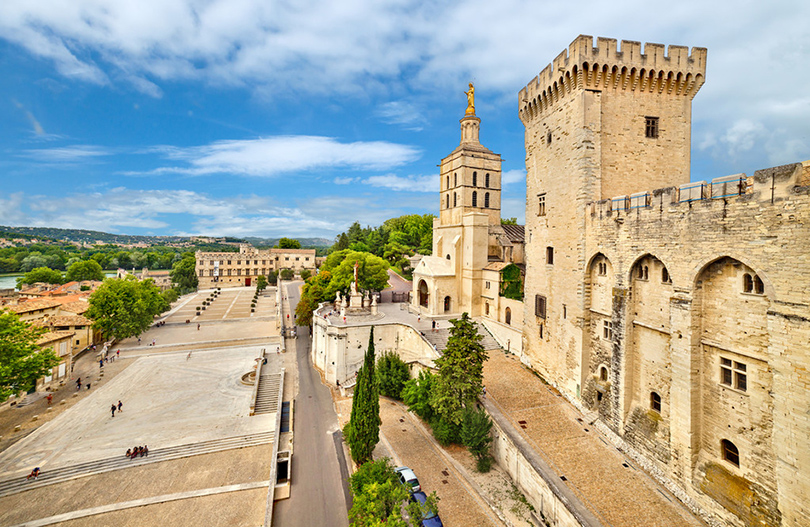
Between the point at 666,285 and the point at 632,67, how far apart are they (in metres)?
11.5

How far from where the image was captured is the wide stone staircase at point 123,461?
18.9 metres

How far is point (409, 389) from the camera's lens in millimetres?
23234

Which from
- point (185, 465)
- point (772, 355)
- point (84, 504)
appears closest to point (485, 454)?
point (772, 355)

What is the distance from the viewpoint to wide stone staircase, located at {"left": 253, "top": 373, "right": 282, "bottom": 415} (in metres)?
27.5

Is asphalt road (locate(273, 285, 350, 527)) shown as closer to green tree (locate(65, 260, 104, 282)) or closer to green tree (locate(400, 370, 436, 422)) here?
A: green tree (locate(400, 370, 436, 422))

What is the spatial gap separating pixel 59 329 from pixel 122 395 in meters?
15.3

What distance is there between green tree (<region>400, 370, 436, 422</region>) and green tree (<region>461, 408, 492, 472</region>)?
12.0ft

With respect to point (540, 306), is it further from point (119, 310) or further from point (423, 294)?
point (119, 310)

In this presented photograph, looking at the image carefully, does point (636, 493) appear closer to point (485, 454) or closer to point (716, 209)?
point (485, 454)

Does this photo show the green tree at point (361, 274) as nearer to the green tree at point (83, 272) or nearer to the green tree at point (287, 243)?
the green tree at point (287, 243)

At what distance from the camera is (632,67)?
18375 mm

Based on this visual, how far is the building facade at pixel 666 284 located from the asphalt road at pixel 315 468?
1325 cm

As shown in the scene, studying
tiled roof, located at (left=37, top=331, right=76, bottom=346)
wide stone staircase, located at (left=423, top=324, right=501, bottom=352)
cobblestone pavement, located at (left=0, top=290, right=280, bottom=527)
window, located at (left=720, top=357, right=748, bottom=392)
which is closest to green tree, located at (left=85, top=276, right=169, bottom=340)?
cobblestone pavement, located at (left=0, top=290, right=280, bottom=527)

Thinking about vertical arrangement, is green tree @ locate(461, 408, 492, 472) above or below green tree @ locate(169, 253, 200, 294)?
below
